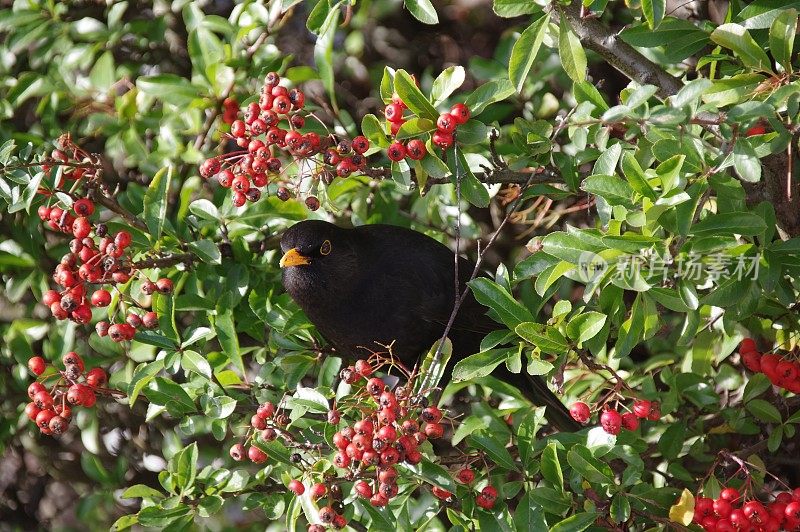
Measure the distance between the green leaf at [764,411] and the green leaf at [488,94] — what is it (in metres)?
1.22

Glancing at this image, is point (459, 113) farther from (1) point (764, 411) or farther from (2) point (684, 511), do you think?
(1) point (764, 411)

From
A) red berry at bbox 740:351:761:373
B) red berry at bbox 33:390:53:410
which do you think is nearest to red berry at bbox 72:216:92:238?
red berry at bbox 33:390:53:410

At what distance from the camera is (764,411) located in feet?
9.30

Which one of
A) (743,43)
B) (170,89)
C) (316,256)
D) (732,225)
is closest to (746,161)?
(732,225)

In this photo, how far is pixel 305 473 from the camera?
246 cm

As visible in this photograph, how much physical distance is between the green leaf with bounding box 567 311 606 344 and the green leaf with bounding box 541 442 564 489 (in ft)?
0.98

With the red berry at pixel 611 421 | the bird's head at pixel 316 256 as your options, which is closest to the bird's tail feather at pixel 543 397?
the bird's head at pixel 316 256

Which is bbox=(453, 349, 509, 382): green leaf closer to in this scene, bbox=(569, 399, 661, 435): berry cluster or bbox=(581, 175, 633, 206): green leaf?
bbox=(569, 399, 661, 435): berry cluster

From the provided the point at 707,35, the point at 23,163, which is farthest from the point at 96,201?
the point at 707,35

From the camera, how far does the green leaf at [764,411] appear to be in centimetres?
283

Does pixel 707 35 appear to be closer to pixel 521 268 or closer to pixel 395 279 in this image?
pixel 521 268

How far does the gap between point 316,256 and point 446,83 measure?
0.88m

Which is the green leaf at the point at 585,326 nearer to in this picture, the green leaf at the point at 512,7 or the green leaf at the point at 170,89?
the green leaf at the point at 512,7

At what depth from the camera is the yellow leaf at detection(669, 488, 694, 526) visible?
2.40 meters
